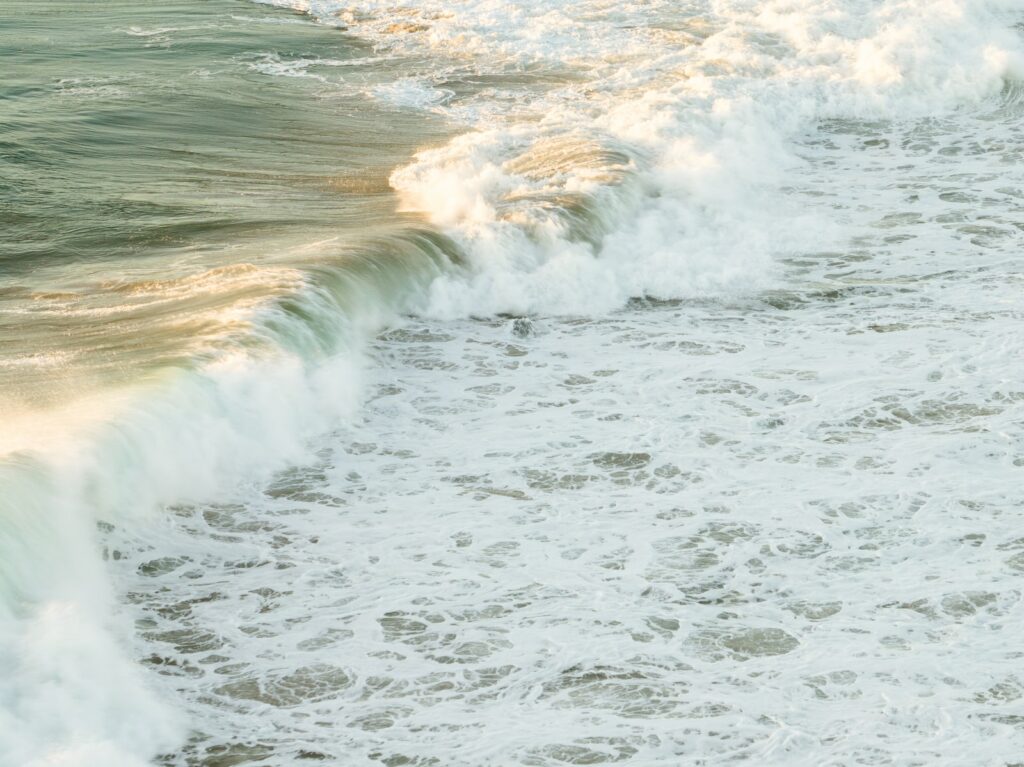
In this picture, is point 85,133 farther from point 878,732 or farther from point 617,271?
point 878,732

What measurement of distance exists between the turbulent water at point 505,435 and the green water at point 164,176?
7 cm

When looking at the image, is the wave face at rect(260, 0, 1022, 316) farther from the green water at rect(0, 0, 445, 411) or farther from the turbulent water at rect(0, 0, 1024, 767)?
the green water at rect(0, 0, 445, 411)

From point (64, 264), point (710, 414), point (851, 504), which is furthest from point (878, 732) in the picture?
point (64, 264)

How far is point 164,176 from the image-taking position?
44.1 ft

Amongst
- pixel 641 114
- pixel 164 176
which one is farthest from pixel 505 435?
pixel 641 114

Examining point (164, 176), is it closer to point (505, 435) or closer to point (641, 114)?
point (641, 114)

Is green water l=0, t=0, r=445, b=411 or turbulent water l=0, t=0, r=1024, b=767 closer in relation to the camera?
turbulent water l=0, t=0, r=1024, b=767

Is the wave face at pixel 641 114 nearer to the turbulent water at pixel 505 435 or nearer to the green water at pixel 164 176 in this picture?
the turbulent water at pixel 505 435

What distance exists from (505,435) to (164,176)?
6440 millimetres

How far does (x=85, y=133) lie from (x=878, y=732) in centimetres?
1173

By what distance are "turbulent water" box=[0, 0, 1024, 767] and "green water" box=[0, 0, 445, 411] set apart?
7cm

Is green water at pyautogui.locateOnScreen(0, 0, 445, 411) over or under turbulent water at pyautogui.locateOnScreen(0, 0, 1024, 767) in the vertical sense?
over

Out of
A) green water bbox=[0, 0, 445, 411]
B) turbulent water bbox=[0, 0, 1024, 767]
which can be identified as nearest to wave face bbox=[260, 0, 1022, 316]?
turbulent water bbox=[0, 0, 1024, 767]

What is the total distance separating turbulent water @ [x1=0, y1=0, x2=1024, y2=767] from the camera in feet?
19.4
